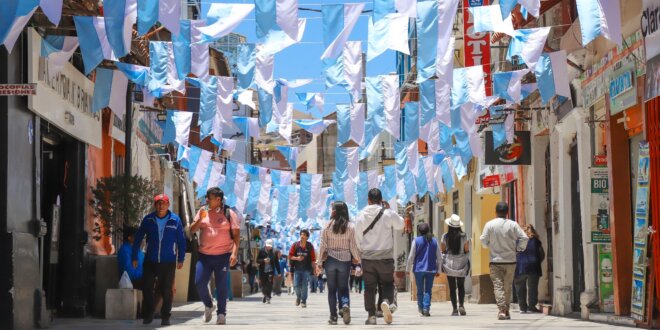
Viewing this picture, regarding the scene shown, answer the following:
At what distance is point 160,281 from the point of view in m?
17.2

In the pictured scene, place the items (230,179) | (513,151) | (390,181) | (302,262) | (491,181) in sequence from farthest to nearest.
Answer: (230,179), (390,181), (491,181), (302,262), (513,151)

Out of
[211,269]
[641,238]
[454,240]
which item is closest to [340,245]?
[211,269]

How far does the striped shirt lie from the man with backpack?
4.03ft

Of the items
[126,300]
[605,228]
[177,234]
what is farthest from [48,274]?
[605,228]

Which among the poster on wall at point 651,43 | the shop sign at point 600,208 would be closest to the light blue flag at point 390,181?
the shop sign at point 600,208

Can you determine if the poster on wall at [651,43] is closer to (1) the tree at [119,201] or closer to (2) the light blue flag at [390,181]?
(1) the tree at [119,201]

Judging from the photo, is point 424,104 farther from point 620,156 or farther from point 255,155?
point 255,155

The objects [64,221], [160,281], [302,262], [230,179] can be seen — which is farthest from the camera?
[230,179]

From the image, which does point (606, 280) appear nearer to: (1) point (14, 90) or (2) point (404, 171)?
(1) point (14, 90)

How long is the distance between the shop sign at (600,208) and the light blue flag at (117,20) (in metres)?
8.34

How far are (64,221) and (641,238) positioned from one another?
9142 millimetres

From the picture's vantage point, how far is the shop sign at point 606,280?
20.1m

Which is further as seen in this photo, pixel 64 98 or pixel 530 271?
pixel 530 271

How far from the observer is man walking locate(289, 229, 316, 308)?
28.8 metres
